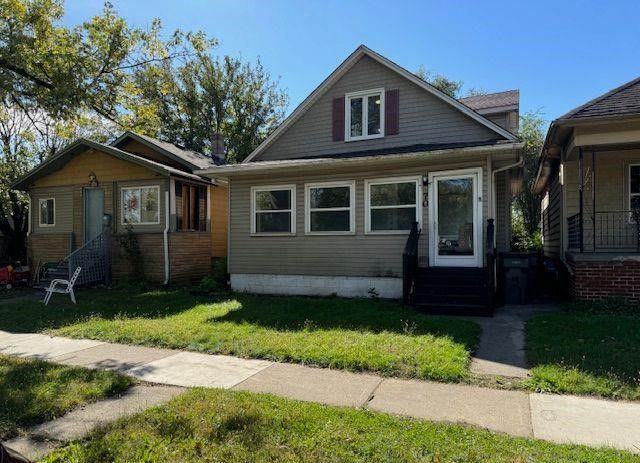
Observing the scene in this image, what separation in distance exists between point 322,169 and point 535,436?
8384mm

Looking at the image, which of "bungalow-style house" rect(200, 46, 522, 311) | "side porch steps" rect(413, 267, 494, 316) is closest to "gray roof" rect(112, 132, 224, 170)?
"bungalow-style house" rect(200, 46, 522, 311)

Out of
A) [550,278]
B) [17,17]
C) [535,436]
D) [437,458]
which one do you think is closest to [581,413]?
[535,436]

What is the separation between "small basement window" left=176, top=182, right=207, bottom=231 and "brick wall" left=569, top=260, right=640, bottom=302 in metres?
11.4

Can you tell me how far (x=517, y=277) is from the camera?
10031 millimetres

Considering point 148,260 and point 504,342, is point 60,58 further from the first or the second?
point 504,342

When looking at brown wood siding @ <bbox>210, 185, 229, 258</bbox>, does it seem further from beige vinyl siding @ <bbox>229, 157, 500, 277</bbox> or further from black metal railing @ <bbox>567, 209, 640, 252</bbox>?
black metal railing @ <bbox>567, 209, 640, 252</bbox>

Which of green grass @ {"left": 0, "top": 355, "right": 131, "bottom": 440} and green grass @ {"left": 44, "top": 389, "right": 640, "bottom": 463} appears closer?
green grass @ {"left": 44, "top": 389, "right": 640, "bottom": 463}

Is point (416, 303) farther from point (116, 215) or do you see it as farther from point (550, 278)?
point (116, 215)

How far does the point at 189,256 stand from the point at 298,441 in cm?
1207

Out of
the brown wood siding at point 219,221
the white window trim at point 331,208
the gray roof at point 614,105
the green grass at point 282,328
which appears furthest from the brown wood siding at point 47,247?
the gray roof at point 614,105

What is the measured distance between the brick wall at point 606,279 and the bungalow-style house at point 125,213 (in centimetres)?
1110

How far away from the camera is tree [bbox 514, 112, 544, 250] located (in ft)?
87.1

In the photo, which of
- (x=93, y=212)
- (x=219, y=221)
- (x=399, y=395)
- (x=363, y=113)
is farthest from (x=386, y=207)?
(x=93, y=212)

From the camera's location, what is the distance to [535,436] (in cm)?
365
